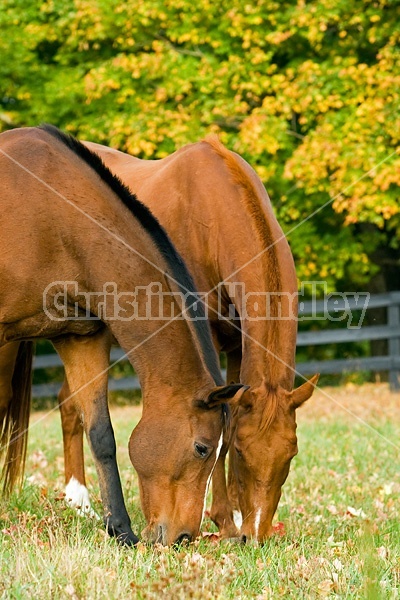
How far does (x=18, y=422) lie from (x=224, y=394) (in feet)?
7.46

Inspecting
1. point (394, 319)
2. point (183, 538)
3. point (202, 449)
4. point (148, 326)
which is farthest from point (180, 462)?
point (394, 319)

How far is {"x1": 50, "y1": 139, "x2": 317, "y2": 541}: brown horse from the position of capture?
4.56 metres

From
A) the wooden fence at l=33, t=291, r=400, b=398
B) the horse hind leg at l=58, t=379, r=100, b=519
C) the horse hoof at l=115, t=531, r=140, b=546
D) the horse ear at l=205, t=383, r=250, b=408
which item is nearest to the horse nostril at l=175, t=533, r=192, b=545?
the horse hoof at l=115, t=531, r=140, b=546

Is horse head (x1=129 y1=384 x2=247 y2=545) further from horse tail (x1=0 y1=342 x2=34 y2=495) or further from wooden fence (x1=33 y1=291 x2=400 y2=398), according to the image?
wooden fence (x1=33 y1=291 x2=400 y2=398)

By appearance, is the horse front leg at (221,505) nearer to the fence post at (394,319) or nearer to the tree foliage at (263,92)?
the tree foliage at (263,92)

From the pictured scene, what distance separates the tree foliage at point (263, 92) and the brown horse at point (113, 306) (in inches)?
331

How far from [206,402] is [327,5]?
1044 cm

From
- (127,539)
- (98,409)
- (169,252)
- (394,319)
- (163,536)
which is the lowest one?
(394,319)

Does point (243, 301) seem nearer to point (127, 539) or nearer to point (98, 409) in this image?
point (98, 409)

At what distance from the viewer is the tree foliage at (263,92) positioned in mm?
13062

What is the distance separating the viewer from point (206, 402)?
170 inches

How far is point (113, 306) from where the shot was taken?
15.4 ft

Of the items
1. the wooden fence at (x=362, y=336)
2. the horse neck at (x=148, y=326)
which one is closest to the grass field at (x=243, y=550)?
the horse neck at (x=148, y=326)

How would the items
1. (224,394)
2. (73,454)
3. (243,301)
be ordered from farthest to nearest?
(73,454)
(243,301)
(224,394)
